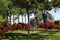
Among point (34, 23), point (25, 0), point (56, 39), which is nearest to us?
→ point (56, 39)

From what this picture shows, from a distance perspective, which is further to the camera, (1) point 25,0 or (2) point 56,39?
(1) point 25,0

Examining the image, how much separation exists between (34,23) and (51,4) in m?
18.5

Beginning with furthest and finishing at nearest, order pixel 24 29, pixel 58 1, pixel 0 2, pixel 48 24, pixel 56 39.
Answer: pixel 48 24, pixel 24 29, pixel 58 1, pixel 56 39, pixel 0 2

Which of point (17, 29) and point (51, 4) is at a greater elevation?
point (51, 4)

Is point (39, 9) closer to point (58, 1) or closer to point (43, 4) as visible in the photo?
point (43, 4)

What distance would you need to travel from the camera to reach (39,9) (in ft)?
106

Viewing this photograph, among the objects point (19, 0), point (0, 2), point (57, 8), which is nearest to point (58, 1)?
point (57, 8)

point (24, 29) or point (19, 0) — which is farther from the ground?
→ point (19, 0)

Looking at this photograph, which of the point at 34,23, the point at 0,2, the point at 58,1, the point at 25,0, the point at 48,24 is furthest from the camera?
the point at 34,23

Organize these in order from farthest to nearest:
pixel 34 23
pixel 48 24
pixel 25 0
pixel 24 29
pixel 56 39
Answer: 1. pixel 34 23
2. pixel 48 24
3. pixel 24 29
4. pixel 25 0
5. pixel 56 39

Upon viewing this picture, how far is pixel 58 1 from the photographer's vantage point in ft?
120

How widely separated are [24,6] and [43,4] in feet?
8.31

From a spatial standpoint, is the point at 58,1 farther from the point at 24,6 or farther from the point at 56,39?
the point at 56,39

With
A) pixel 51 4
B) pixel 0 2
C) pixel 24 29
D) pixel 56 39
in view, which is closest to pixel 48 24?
pixel 24 29
